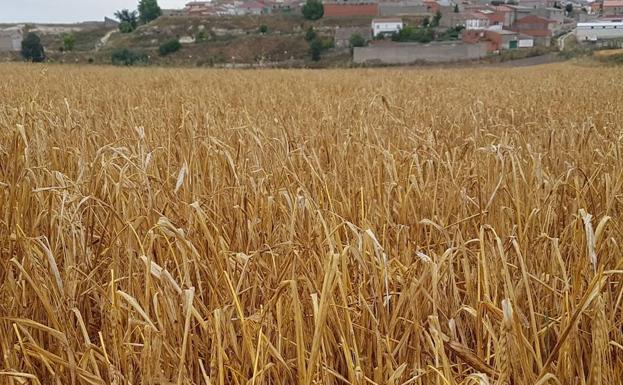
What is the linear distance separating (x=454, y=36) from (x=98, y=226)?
2159 inches

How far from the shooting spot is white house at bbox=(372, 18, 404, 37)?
5778 cm

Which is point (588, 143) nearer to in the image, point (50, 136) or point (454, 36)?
point (50, 136)

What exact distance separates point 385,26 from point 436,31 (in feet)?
18.9

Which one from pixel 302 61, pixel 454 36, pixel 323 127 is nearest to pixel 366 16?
pixel 454 36

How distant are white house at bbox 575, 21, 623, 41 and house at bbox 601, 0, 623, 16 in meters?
23.6

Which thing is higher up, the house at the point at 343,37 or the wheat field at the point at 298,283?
the house at the point at 343,37

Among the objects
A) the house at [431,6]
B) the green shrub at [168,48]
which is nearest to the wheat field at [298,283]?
the green shrub at [168,48]

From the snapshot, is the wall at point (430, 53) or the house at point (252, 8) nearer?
the wall at point (430, 53)

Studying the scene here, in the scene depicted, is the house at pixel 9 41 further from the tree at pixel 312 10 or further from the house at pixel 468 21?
the house at pixel 468 21

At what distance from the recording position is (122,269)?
1.20 metres

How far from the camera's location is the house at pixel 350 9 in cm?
6600

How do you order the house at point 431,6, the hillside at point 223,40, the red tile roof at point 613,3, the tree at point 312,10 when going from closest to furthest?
the hillside at point 223,40 → the tree at point 312,10 → the house at point 431,6 → the red tile roof at point 613,3

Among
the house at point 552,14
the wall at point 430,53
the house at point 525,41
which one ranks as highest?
the house at point 552,14

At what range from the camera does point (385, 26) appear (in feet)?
191
